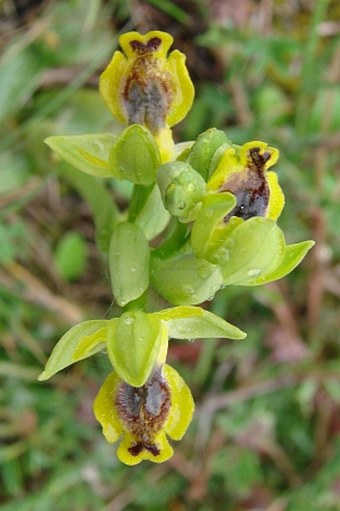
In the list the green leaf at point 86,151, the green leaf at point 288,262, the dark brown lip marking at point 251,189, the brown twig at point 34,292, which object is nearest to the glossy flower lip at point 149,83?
the green leaf at point 86,151

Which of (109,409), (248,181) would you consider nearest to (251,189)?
(248,181)

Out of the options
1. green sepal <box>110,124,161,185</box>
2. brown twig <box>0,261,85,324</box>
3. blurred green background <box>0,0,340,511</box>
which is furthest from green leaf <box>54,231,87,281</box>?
green sepal <box>110,124,161,185</box>

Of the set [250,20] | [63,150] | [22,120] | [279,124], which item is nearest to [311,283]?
[279,124]

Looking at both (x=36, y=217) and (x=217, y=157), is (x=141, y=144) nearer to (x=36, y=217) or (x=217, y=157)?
(x=217, y=157)

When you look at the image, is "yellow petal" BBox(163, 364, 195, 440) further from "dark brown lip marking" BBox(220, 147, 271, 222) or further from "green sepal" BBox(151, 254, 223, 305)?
"dark brown lip marking" BBox(220, 147, 271, 222)

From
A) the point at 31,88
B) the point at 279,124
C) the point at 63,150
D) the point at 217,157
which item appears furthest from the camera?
the point at 279,124

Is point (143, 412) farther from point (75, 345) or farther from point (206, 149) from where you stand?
point (206, 149)
